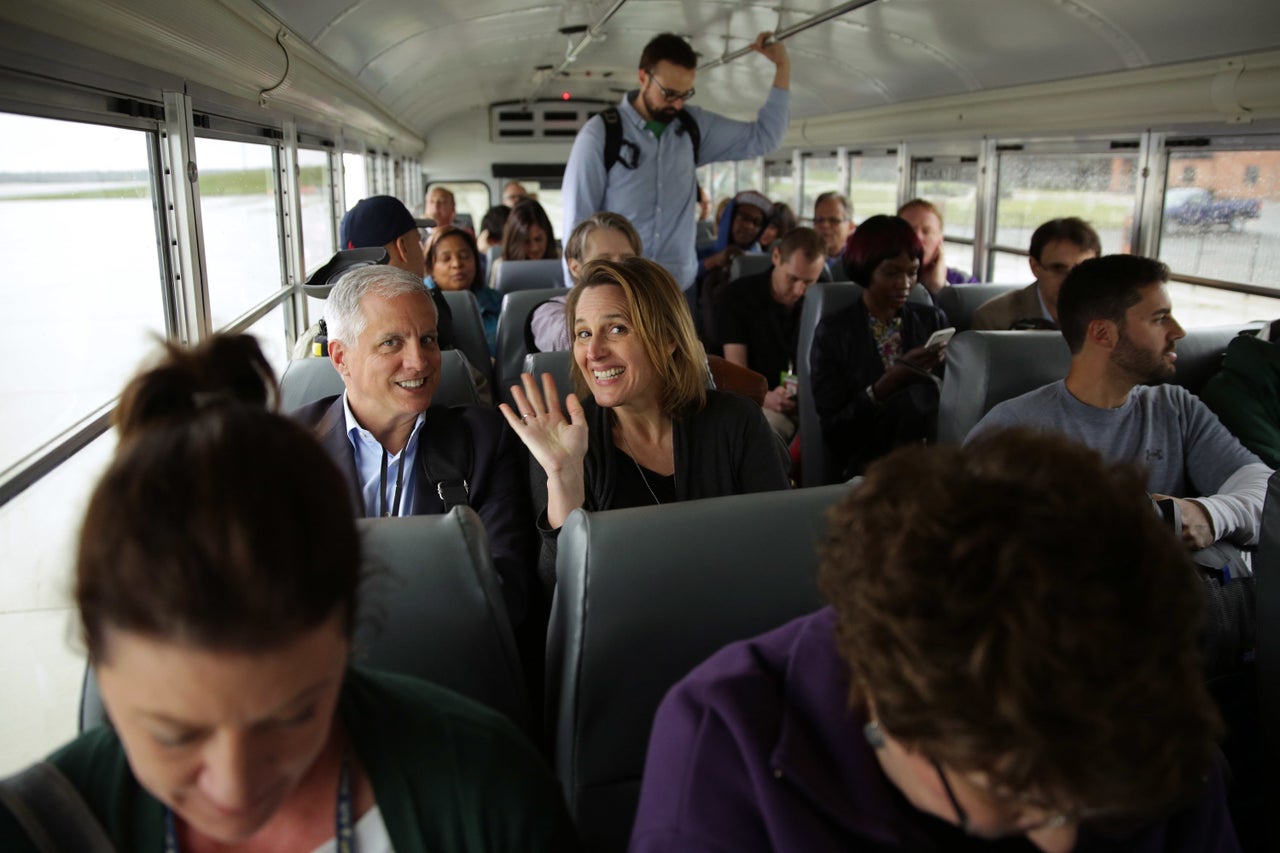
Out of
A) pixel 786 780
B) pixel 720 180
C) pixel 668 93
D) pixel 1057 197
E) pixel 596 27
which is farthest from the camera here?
pixel 720 180

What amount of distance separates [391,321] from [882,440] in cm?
234

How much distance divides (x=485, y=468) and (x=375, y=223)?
83.0 inches

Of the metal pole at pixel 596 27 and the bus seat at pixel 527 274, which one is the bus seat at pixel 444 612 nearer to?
the bus seat at pixel 527 274

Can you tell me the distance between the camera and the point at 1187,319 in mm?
4770

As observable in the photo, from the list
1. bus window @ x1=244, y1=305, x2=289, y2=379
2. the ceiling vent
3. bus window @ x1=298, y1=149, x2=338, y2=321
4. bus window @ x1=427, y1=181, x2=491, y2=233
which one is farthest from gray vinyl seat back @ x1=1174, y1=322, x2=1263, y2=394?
bus window @ x1=427, y1=181, x2=491, y2=233

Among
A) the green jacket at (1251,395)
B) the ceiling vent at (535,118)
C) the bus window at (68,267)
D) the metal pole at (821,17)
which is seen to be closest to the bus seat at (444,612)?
the bus window at (68,267)

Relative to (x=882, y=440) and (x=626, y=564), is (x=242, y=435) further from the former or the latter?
(x=882, y=440)

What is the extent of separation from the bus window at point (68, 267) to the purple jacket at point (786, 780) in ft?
5.74

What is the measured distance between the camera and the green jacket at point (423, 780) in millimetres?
1056

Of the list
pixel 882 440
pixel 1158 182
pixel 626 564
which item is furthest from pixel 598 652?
pixel 1158 182

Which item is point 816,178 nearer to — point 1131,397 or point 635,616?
point 1131,397

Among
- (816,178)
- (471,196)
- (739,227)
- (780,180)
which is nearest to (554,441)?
(739,227)

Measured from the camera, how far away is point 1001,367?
10.3 ft

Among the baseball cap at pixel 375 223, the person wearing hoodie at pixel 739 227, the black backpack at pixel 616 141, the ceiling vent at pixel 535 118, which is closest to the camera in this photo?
the baseball cap at pixel 375 223
